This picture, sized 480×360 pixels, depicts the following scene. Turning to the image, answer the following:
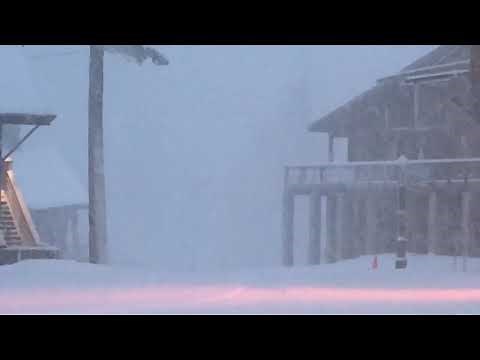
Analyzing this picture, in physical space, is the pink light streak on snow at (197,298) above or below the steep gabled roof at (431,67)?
below

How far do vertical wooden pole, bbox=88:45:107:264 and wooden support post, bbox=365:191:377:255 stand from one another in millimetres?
5897

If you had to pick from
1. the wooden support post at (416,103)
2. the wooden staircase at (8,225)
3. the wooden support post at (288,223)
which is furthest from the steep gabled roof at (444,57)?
the wooden staircase at (8,225)

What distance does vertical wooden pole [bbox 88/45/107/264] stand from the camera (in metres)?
19.4

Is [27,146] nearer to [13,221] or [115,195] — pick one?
[13,221]

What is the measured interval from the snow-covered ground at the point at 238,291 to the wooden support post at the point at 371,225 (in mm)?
4332

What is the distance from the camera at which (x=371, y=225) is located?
21.4 m

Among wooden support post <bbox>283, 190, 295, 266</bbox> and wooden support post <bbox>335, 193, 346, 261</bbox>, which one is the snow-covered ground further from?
wooden support post <bbox>283, 190, 295, 266</bbox>

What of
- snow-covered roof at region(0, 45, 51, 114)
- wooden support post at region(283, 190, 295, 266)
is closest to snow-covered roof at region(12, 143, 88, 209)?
snow-covered roof at region(0, 45, 51, 114)

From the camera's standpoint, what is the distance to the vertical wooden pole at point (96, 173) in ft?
63.5

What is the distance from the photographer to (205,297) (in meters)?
10.7

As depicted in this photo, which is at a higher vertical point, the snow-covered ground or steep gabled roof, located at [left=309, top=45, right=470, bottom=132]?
steep gabled roof, located at [left=309, top=45, right=470, bottom=132]

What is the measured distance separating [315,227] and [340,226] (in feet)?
2.44

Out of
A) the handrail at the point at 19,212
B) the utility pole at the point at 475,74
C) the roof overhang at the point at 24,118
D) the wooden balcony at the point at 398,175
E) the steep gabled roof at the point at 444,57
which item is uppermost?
the steep gabled roof at the point at 444,57

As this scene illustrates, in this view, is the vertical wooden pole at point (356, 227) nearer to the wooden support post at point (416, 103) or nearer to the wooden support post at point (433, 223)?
the wooden support post at point (416, 103)
